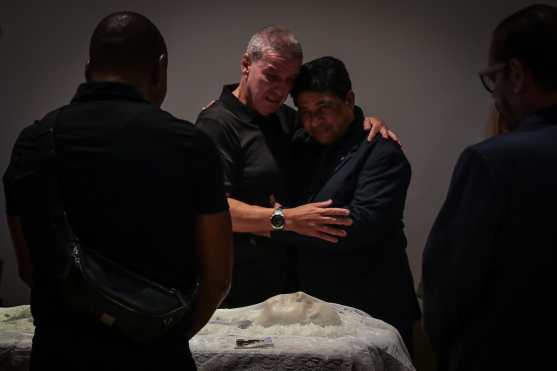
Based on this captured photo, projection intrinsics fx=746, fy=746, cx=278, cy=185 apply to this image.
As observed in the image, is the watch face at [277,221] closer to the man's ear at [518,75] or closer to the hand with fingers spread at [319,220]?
the hand with fingers spread at [319,220]

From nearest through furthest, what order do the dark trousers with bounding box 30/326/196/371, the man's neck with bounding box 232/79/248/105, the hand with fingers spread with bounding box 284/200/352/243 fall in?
the dark trousers with bounding box 30/326/196/371, the hand with fingers spread with bounding box 284/200/352/243, the man's neck with bounding box 232/79/248/105

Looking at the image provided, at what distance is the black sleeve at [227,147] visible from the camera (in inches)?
109

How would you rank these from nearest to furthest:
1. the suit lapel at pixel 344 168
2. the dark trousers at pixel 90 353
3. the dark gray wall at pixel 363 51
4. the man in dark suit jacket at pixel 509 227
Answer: the man in dark suit jacket at pixel 509 227 → the dark trousers at pixel 90 353 → the suit lapel at pixel 344 168 → the dark gray wall at pixel 363 51

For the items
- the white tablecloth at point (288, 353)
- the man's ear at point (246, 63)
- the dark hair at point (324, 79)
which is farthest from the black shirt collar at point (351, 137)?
the white tablecloth at point (288, 353)

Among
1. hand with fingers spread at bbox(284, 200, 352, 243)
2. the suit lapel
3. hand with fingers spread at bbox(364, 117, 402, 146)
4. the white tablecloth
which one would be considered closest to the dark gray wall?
hand with fingers spread at bbox(364, 117, 402, 146)

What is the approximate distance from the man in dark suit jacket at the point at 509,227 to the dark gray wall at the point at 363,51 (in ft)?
8.38

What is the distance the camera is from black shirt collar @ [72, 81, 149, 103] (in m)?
1.56

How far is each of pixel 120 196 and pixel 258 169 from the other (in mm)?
1361

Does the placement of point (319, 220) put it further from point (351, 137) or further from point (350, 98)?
point (350, 98)

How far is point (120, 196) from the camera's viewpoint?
1.50m

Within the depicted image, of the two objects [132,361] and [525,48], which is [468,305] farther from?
[132,361]

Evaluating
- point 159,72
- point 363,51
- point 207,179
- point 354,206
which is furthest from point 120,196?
point 363,51

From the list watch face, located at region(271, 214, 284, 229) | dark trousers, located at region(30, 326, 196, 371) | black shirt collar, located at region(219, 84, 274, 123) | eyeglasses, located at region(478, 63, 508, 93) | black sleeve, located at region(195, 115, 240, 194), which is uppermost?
eyeglasses, located at region(478, 63, 508, 93)

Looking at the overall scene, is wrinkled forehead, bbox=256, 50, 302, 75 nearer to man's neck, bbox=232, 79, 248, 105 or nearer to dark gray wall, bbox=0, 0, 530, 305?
man's neck, bbox=232, 79, 248, 105
